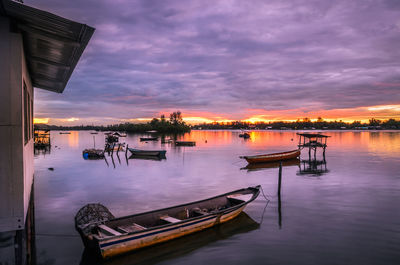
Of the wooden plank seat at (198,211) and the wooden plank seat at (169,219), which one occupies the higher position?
the wooden plank seat at (169,219)

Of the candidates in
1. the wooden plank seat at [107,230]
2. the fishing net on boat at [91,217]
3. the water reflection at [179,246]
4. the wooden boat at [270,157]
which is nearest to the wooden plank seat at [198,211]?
the water reflection at [179,246]

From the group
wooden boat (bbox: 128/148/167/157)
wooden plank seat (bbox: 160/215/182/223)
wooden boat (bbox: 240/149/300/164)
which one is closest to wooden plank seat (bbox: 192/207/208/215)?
wooden plank seat (bbox: 160/215/182/223)

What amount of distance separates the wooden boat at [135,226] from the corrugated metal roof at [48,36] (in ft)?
17.7

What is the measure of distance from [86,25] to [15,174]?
4395mm

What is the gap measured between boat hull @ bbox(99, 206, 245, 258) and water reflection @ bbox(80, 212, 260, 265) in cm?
21

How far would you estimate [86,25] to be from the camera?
6.34 metres

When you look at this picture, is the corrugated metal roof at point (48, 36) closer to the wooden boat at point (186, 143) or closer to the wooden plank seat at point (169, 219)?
the wooden plank seat at point (169, 219)

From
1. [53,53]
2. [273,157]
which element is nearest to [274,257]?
[53,53]

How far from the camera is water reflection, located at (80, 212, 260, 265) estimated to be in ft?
32.5

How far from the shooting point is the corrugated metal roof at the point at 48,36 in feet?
21.3

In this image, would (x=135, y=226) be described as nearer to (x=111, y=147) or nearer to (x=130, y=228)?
(x=130, y=228)

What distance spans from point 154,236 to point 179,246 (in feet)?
3.96

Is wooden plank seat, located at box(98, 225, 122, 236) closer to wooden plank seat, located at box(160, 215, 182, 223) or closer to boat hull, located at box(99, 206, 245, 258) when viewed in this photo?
boat hull, located at box(99, 206, 245, 258)

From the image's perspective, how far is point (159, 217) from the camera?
11781 millimetres
